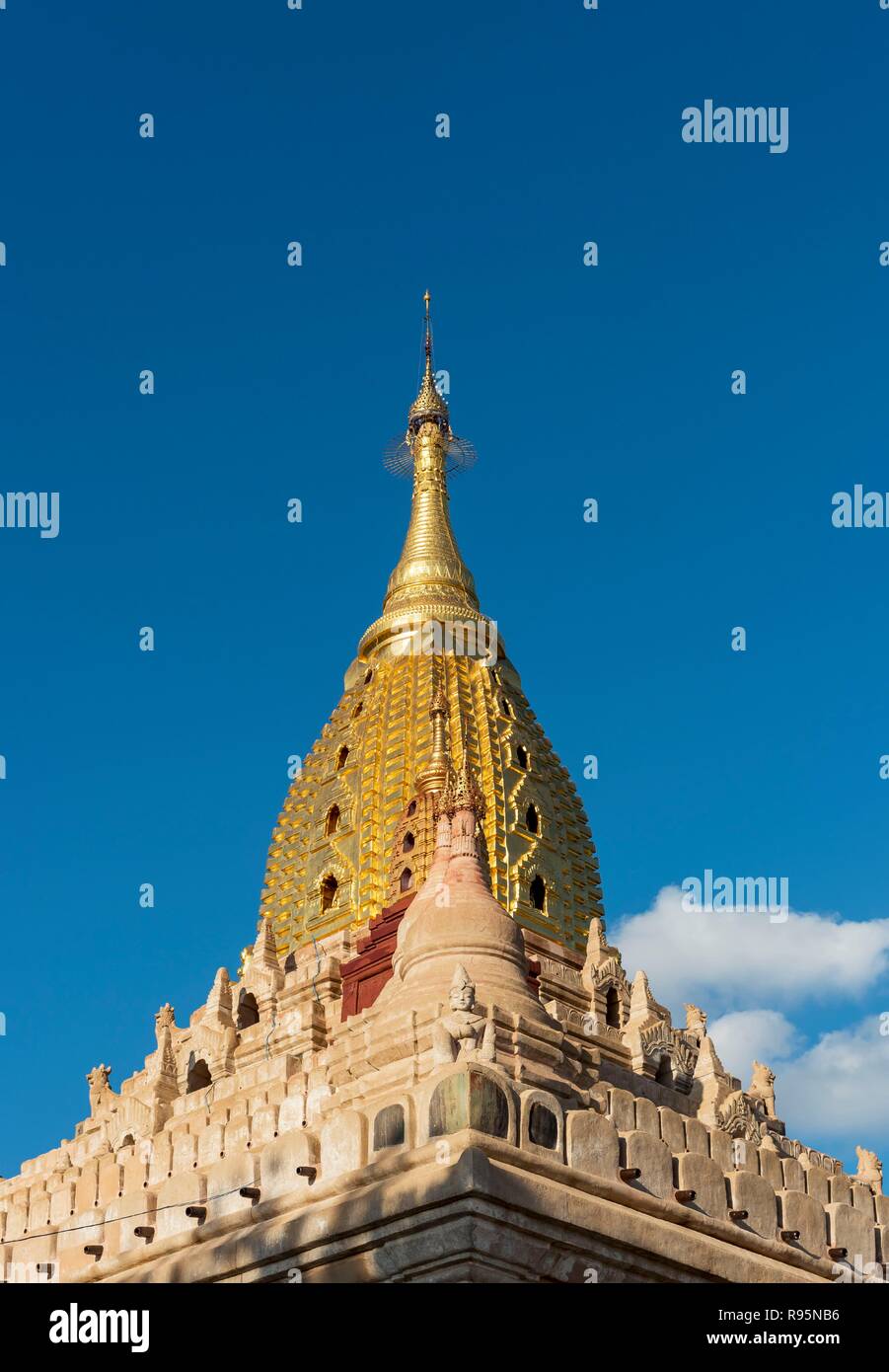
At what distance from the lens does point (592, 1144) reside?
2531 centimetres

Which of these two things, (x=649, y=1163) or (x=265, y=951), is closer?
(x=649, y=1163)

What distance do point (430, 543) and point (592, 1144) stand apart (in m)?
51.1

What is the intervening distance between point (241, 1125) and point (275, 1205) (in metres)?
5.70

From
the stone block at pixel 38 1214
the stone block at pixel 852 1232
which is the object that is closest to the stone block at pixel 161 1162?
the stone block at pixel 38 1214

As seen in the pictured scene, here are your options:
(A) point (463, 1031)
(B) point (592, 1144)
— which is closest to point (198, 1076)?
(A) point (463, 1031)

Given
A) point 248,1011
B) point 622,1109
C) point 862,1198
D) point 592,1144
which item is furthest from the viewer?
point 248,1011

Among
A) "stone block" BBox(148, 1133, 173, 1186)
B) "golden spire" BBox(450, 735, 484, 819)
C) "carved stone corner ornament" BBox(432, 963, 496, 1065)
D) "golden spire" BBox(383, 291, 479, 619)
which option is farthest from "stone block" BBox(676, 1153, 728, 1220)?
"golden spire" BBox(383, 291, 479, 619)

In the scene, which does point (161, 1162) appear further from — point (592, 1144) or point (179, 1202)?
point (592, 1144)

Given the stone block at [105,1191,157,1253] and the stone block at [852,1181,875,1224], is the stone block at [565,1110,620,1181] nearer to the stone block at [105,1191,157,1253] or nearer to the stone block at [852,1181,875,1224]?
the stone block at [105,1191,157,1253]

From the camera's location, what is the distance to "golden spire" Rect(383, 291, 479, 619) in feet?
238

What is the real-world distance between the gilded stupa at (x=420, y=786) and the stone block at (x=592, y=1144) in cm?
3104

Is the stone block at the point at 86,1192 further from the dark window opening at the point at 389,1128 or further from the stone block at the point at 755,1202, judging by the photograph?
the stone block at the point at 755,1202

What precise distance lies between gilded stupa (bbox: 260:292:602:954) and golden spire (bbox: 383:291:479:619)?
0.10 m

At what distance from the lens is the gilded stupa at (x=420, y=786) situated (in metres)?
62.1
